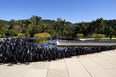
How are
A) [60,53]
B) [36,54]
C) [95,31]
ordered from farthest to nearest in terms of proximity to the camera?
[95,31] → [60,53] → [36,54]

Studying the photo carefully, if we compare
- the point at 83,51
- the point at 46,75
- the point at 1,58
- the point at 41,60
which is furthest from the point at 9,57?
the point at 83,51

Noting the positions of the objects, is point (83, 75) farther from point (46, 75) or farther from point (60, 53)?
point (60, 53)

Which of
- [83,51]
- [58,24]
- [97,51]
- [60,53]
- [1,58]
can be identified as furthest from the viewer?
[58,24]

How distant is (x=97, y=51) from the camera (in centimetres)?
652

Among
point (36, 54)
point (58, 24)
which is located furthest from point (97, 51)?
point (58, 24)

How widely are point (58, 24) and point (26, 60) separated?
35390 mm

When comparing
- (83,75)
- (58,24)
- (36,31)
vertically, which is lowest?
(83,75)

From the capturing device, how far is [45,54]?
4.50 m

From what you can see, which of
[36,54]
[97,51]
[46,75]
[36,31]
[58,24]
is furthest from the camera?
[58,24]

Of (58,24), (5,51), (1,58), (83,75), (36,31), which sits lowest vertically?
(83,75)

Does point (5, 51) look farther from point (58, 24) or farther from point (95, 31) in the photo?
point (95, 31)

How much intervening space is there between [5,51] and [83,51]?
4965 mm

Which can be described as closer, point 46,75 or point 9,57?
point 46,75

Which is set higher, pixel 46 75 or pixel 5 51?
pixel 5 51
